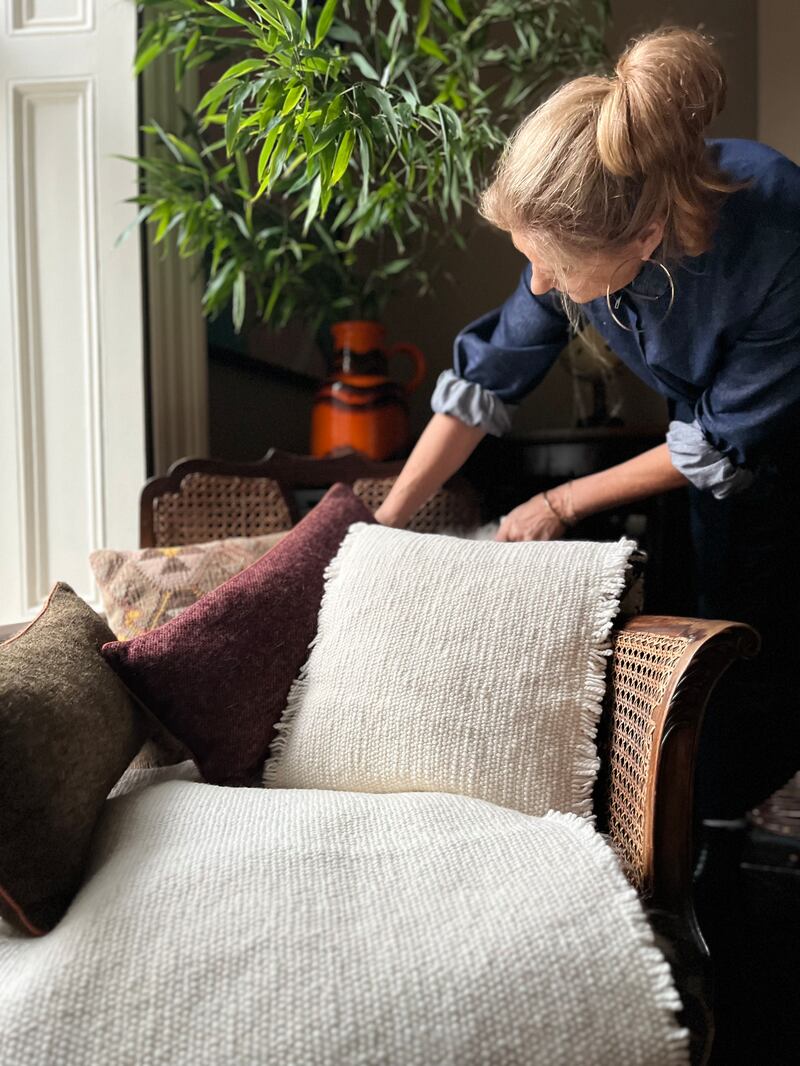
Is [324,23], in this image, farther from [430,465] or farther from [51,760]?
[51,760]

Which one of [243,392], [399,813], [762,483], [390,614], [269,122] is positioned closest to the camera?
[399,813]

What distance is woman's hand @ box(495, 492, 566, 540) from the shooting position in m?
1.39

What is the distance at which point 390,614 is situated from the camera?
103 centimetres

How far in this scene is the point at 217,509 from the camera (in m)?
1.50

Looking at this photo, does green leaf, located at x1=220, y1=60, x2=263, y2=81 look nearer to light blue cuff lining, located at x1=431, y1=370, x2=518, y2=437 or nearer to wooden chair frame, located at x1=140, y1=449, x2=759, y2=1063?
light blue cuff lining, located at x1=431, y1=370, x2=518, y2=437

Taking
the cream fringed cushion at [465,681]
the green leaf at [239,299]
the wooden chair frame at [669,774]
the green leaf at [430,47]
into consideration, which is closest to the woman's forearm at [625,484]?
the cream fringed cushion at [465,681]

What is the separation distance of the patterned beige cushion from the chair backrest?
0.20 m

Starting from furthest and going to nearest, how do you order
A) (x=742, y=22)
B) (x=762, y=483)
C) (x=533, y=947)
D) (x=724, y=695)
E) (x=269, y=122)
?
(x=742, y=22) < (x=724, y=695) < (x=762, y=483) < (x=269, y=122) < (x=533, y=947)

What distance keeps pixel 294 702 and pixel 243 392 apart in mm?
1161

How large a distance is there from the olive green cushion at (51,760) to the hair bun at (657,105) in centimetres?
77

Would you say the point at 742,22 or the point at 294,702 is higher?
the point at 742,22

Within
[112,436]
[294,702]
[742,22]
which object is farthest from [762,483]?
[742,22]

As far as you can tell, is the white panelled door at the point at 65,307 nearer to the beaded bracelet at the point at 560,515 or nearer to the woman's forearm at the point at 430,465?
the woman's forearm at the point at 430,465

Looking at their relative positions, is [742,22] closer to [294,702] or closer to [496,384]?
[496,384]
